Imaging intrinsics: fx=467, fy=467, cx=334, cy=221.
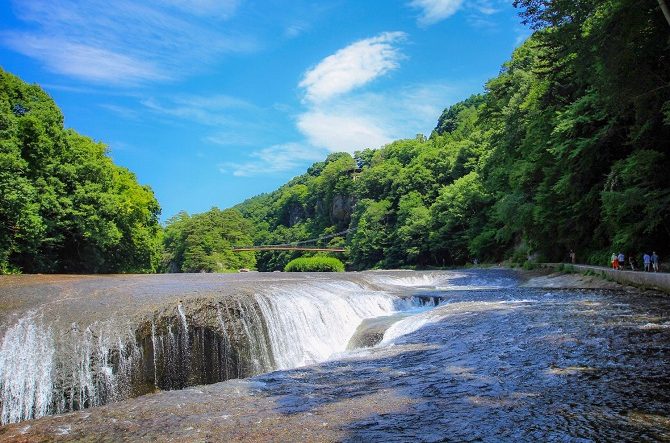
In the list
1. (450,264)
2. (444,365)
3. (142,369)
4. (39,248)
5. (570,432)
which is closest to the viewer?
(570,432)

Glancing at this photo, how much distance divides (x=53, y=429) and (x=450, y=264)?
62317 mm

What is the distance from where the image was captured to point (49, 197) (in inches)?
1088

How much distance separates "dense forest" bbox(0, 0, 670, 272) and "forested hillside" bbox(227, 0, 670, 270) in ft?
0.27

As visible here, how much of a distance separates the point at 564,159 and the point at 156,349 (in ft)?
74.2

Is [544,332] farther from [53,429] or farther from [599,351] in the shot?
[53,429]

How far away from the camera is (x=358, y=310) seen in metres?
16.0

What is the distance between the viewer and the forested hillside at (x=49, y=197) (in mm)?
24344

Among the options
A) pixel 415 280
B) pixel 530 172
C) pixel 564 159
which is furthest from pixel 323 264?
pixel 564 159

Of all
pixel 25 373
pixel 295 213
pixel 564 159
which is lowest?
pixel 25 373

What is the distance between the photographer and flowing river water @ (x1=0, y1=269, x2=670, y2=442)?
5.23m

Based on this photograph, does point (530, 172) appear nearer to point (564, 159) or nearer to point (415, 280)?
point (564, 159)

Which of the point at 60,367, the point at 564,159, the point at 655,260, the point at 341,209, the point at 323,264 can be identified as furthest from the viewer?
the point at 341,209

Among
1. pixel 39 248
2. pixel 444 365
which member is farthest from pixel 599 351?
pixel 39 248

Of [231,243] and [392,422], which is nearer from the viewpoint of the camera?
[392,422]
